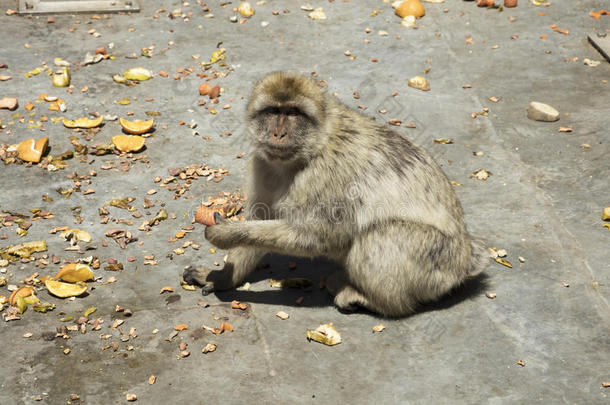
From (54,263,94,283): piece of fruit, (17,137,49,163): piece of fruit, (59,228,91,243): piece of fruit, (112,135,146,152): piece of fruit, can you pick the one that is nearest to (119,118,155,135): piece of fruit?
(112,135,146,152): piece of fruit

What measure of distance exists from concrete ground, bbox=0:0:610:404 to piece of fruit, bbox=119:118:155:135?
0.11 metres

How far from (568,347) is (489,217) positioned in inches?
62.5

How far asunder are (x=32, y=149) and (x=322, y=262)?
287cm

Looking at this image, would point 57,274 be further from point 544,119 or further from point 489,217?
point 544,119

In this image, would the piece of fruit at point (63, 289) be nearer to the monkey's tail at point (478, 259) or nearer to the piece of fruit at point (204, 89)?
the monkey's tail at point (478, 259)

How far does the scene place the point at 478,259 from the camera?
Result: 5.62 m

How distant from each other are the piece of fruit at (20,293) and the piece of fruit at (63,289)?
5.0 inches

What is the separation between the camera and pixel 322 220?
5.23 metres

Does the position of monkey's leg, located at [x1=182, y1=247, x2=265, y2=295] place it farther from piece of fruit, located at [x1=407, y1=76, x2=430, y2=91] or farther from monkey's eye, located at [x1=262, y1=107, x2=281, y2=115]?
piece of fruit, located at [x1=407, y1=76, x2=430, y2=91]

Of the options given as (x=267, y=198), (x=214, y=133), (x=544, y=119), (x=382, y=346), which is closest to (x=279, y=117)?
(x=267, y=198)

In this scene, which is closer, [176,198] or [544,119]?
[176,198]

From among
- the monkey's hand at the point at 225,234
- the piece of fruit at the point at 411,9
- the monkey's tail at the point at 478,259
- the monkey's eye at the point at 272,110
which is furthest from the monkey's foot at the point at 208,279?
the piece of fruit at the point at 411,9

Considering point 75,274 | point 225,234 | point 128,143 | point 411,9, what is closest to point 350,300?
point 225,234

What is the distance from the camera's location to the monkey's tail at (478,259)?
5582mm
